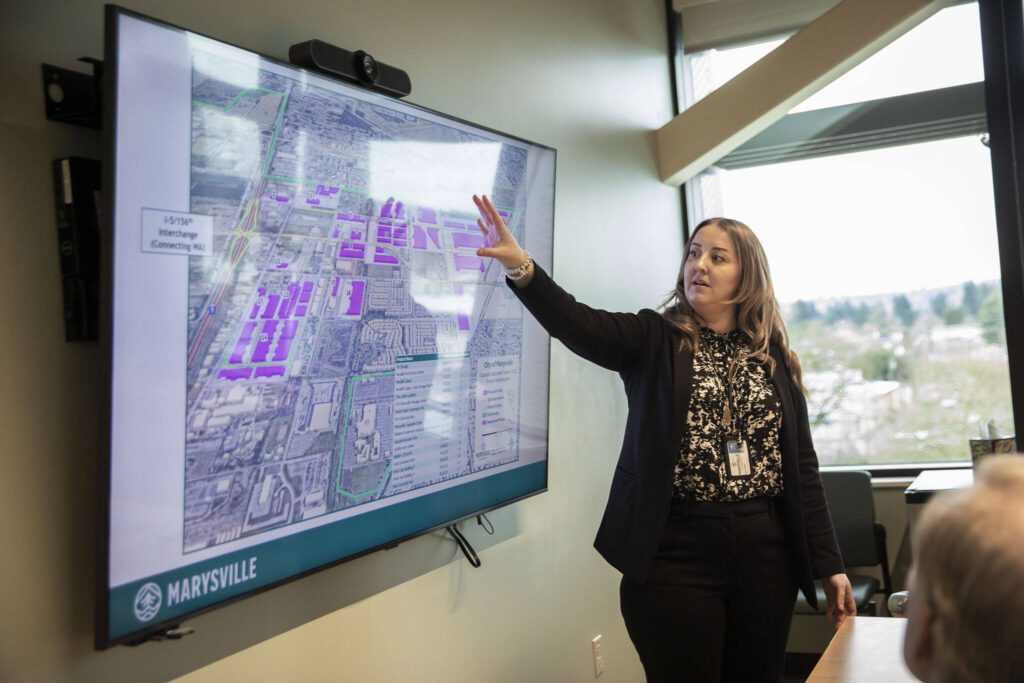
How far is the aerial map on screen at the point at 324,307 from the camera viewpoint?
5.22 ft

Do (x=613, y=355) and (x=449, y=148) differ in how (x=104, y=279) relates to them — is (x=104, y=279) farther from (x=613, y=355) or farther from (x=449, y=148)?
(x=613, y=355)

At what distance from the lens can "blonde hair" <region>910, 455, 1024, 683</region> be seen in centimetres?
74

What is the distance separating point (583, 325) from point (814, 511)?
96 centimetres

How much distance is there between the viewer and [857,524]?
12.5 ft

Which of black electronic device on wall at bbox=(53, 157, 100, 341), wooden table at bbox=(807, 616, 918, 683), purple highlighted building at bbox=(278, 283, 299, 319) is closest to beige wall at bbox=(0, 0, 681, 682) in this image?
black electronic device on wall at bbox=(53, 157, 100, 341)

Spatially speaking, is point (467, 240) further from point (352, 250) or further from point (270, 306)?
point (270, 306)

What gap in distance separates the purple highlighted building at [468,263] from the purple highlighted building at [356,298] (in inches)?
15.3

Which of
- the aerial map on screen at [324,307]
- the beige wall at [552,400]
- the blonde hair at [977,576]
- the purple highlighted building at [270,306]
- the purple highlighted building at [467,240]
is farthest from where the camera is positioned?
the purple highlighted building at [467,240]

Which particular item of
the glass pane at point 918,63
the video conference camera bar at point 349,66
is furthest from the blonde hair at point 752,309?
the glass pane at point 918,63

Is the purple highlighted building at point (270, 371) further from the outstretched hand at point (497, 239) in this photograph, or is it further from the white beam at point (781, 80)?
the white beam at point (781, 80)

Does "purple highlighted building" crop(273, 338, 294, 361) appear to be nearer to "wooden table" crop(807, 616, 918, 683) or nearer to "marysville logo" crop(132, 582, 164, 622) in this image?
"marysville logo" crop(132, 582, 164, 622)

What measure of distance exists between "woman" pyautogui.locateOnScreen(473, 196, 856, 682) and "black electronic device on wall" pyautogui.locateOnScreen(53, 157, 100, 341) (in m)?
0.97

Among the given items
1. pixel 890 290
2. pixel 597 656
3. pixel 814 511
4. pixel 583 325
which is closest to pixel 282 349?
pixel 583 325

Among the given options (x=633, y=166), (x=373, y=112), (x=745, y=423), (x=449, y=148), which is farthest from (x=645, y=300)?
(x=373, y=112)
